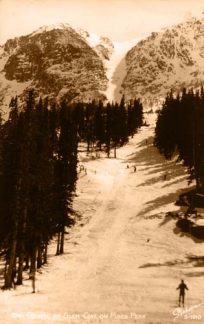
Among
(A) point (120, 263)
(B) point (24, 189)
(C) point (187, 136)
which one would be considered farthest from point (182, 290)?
(C) point (187, 136)

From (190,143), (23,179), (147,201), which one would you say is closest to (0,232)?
(23,179)

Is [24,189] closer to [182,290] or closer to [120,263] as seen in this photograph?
[182,290]

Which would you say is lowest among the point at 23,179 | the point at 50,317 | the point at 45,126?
the point at 50,317

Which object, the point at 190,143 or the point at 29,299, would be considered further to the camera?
the point at 190,143

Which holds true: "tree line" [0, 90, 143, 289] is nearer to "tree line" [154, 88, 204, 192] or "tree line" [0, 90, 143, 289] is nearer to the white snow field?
the white snow field

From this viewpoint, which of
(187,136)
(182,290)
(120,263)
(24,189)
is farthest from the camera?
(187,136)

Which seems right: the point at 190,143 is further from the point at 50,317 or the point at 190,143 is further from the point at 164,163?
the point at 50,317

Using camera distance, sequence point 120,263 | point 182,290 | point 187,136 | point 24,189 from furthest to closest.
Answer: point 187,136 → point 120,263 → point 24,189 → point 182,290
